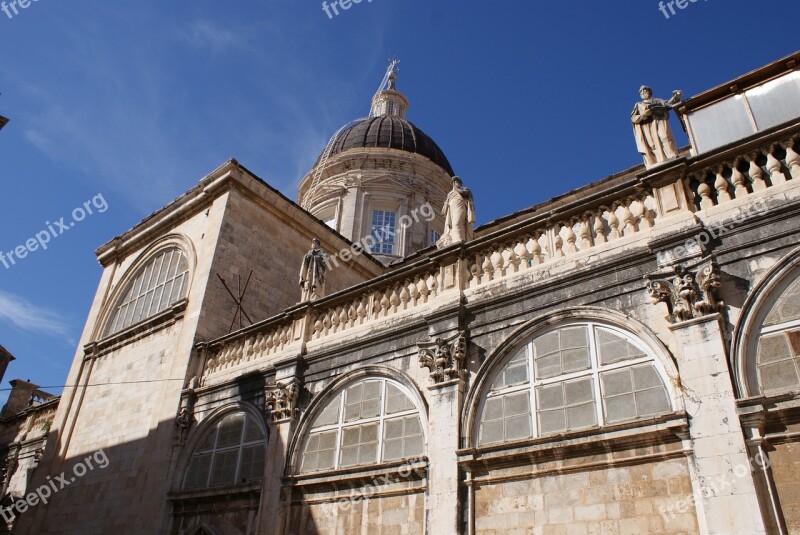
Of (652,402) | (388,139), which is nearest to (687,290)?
(652,402)

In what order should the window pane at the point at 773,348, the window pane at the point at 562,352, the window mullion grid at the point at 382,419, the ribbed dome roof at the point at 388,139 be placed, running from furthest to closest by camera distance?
the ribbed dome roof at the point at 388,139 < the window mullion grid at the point at 382,419 < the window pane at the point at 562,352 < the window pane at the point at 773,348

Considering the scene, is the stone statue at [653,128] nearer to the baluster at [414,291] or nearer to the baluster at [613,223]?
the baluster at [613,223]

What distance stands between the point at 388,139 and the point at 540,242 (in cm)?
1913

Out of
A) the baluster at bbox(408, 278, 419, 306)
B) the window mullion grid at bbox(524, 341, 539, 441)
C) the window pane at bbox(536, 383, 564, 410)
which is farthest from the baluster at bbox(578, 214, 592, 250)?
the baluster at bbox(408, 278, 419, 306)

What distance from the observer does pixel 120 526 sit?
1205cm

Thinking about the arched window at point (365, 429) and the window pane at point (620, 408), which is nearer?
the window pane at point (620, 408)

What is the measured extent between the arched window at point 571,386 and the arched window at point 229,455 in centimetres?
464

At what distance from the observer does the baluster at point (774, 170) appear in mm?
6652

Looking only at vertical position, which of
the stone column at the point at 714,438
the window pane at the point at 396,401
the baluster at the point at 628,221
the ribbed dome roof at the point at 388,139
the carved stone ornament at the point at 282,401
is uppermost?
the ribbed dome roof at the point at 388,139

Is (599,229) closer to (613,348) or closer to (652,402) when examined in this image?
(613,348)

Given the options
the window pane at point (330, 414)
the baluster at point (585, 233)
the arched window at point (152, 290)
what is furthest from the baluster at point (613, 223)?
the arched window at point (152, 290)

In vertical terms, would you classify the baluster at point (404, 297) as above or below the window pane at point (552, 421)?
above

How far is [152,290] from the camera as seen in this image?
16.3 m

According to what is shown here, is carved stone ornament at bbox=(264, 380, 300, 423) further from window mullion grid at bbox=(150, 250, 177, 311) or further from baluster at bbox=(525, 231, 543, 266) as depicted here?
window mullion grid at bbox=(150, 250, 177, 311)
